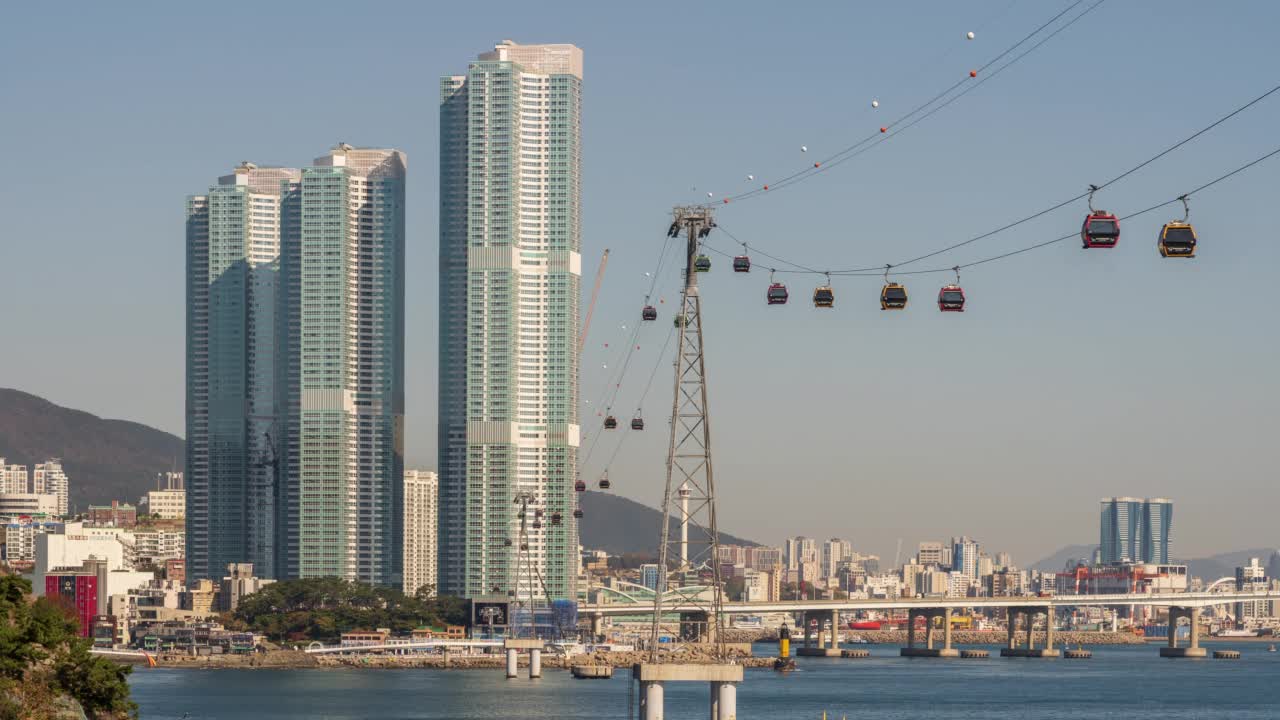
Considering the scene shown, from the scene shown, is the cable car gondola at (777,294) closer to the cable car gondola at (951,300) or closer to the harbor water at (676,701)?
the cable car gondola at (951,300)

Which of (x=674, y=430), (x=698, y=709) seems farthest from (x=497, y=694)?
(x=674, y=430)

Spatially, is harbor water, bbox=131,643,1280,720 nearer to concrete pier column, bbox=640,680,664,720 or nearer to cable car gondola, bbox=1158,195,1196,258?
concrete pier column, bbox=640,680,664,720

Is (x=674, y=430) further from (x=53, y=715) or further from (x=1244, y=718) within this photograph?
(x=1244, y=718)

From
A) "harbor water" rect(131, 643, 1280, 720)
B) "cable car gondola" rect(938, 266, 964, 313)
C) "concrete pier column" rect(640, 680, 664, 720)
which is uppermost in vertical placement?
"cable car gondola" rect(938, 266, 964, 313)

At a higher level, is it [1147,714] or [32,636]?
[32,636]

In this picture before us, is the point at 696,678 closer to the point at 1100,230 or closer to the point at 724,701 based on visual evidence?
the point at 724,701

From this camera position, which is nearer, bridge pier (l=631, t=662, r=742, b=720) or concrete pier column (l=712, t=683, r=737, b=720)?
bridge pier (l=631, t=662, r=742, b=720)

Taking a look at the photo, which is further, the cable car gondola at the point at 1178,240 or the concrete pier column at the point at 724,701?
the concrete pier column at the point at 724,701

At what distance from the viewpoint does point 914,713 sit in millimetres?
148625

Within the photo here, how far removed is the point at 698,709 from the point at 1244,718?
130 ft

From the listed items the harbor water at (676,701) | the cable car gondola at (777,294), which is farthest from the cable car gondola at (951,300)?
the harbor water at (676,701)

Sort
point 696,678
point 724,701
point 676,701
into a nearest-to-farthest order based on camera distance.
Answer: point 696,678, point 724,701, point 676,701

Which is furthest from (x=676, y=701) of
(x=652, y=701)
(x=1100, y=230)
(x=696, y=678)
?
(x=1100, y=230)

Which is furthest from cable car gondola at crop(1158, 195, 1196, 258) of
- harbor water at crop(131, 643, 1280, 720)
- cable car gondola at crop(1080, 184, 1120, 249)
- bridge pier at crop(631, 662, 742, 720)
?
harbor water at crop(131, 643, 1280, 720)
